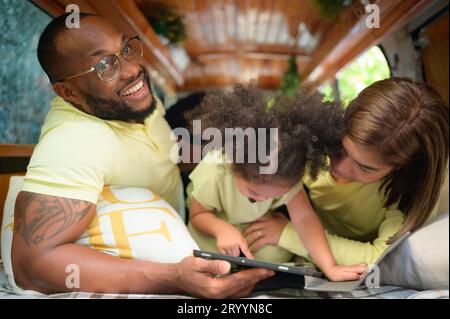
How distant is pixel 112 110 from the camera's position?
A: 0.69 meters

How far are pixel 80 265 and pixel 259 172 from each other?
336 mm

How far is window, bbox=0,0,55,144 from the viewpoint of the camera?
0.68 m

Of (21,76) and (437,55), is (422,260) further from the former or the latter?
(21,76)

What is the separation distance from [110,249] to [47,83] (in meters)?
0.31

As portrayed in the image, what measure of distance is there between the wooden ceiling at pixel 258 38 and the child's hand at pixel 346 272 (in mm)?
376

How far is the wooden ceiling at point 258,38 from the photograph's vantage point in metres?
0.74

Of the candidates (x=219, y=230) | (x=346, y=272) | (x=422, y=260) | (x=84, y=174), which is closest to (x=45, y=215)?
(x=84, y=174)

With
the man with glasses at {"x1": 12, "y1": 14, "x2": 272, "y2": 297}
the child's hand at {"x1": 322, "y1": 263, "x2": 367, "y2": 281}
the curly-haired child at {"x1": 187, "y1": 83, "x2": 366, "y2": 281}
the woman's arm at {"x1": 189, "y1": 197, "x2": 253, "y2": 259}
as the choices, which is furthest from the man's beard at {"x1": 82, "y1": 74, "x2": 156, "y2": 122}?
the child's hand at {"x1": 322, "y1": 263, "x2": 367, "y2": 281}

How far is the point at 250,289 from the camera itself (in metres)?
0.70

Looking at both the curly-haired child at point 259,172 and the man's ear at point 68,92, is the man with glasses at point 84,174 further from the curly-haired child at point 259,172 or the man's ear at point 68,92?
the curly-haired child at point 259,172

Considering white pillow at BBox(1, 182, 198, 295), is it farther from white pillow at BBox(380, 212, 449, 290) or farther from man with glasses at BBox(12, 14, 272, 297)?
white pillow at BBox(380, 212, 449, 290)

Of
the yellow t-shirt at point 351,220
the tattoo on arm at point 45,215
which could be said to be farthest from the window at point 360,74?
the tattoo on arm at point 45,215
